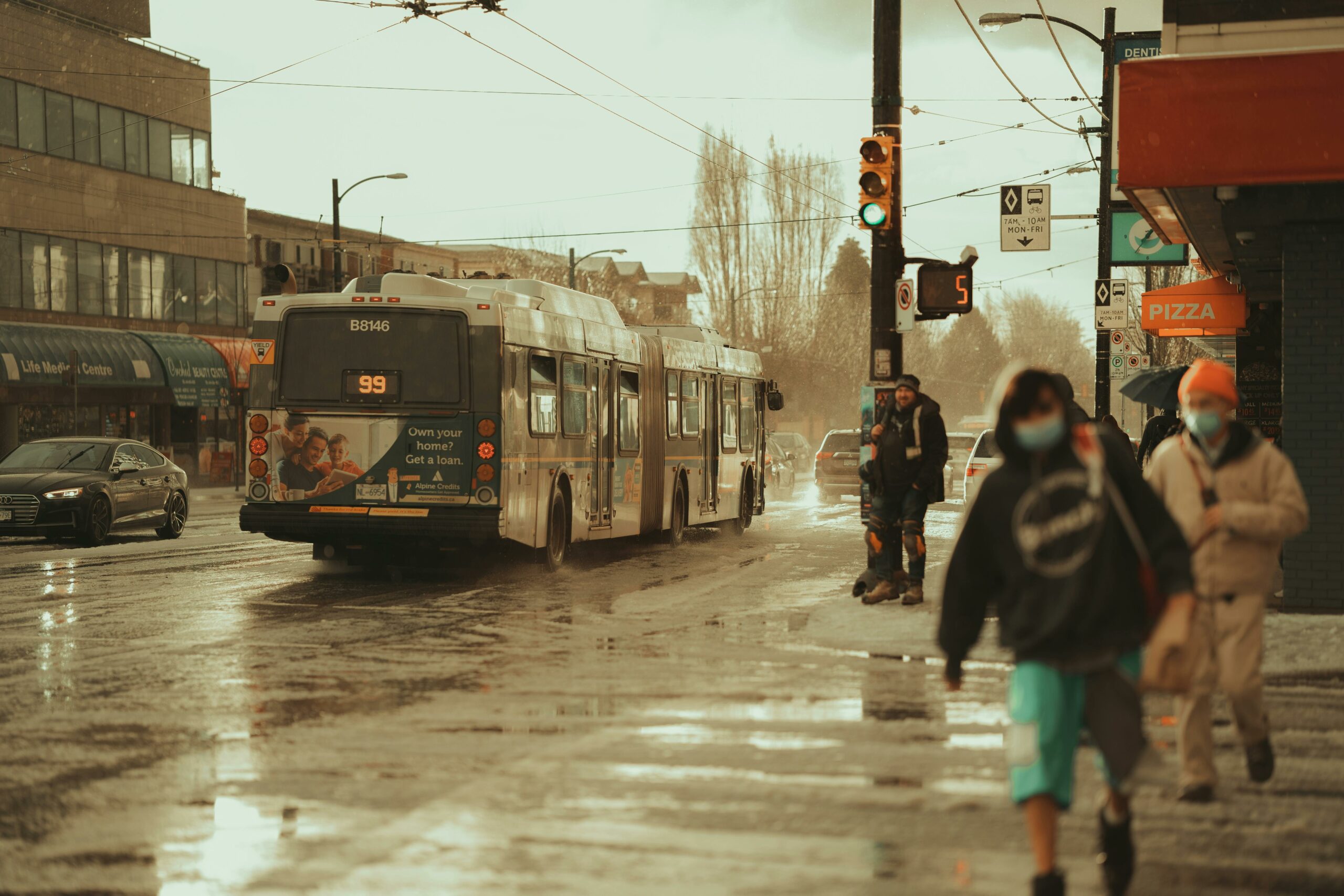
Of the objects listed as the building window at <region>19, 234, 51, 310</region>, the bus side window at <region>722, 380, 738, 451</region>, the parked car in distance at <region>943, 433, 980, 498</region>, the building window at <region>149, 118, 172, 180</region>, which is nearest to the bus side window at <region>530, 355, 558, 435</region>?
the bus side window at <region>722, 380, 738, 451</region>

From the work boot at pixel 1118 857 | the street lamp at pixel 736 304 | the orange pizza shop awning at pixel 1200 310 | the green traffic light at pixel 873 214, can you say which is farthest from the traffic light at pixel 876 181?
the street lamp at pixel 736 304

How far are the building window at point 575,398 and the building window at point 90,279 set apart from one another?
27.5 m

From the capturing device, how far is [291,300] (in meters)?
16.1

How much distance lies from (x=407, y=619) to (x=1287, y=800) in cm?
777

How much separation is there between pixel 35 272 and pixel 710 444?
23108mm

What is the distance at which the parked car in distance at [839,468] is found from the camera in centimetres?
3859

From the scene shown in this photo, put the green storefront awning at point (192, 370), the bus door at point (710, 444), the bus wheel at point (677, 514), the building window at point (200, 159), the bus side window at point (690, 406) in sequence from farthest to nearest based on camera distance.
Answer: the building window at point (200, 159), the green storefront awning at point (192, 370), the bus door at point (710, 444), the bus side window at point (690, 406), the bus wheel at point (677, 514)

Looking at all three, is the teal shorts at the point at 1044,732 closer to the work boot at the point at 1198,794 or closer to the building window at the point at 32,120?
the work boot at the point at 1198,794

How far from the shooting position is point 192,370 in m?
43.0

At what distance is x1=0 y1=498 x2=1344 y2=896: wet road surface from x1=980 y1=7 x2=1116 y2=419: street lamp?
14476 mm

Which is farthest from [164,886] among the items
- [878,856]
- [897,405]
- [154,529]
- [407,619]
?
[154,529]

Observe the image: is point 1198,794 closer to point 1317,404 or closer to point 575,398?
point 1317,404

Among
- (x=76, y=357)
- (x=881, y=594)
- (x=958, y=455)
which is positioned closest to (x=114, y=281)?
(x=76, y=357)

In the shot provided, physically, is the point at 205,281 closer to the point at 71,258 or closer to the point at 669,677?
the point at 71,258
